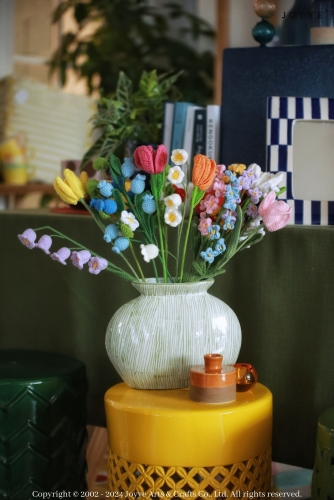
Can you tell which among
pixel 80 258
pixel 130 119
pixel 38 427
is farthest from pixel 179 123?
pixel 38 427

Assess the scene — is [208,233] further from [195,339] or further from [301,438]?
[301,438]

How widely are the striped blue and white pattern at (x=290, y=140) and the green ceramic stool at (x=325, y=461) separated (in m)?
0.38

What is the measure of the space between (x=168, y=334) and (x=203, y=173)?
26 centimetres

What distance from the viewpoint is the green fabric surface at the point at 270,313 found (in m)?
1.18

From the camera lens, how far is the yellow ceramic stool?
0.99 m

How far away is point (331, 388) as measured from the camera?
3.85 feet

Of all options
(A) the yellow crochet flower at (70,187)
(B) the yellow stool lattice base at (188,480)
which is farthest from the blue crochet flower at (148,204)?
(B) the yellow stool lattice base at (188,480)

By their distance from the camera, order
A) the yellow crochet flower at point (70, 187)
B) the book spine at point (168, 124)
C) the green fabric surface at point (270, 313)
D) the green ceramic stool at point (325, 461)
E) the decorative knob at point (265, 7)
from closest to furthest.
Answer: the green ceramic stool at point (325, 461) < the yellow crochet flower at point (70, 187) < the green fabric surface at point (270, 313) < the decorative knob at point (265, 7) < the book spine at point (168, 124)

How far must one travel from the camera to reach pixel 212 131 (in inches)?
56.9

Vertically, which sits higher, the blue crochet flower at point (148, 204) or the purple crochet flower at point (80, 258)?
Answer: the blue crochet flower at point (148, 204)

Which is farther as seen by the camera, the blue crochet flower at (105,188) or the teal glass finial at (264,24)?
the teal glass finial at (264,24)

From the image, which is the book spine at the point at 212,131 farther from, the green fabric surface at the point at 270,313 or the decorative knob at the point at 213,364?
the decorative knob at the point at 213,364

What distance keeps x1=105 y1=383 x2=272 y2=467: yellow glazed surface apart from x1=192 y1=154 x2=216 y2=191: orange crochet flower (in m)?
0.33

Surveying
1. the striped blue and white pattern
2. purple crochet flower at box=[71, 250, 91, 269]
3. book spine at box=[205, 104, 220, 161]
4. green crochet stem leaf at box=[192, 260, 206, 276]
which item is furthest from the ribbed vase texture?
book spine at box=[205, 104, 220, 161]
